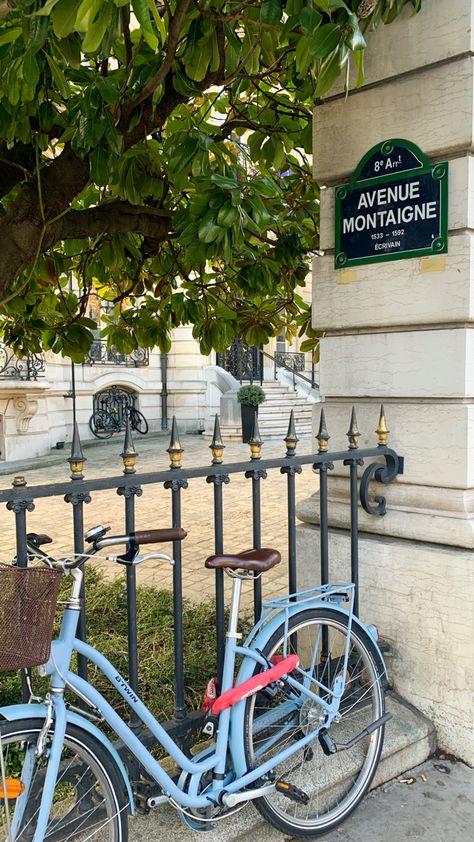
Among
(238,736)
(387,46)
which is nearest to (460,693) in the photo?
(238,736)

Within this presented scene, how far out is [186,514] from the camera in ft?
31.2

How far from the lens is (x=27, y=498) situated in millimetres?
2021

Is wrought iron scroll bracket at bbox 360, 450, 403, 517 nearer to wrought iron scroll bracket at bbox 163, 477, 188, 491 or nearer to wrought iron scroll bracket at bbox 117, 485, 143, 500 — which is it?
wrought iron scroll bracket at bbox 163, 477, 188, 491

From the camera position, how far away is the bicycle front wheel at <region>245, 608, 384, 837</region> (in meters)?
2.52

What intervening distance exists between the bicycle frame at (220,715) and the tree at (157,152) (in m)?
1.43

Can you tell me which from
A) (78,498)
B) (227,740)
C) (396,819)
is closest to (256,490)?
(78,498)

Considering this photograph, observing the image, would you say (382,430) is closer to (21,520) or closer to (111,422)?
(21,520)

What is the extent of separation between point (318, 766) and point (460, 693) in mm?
741

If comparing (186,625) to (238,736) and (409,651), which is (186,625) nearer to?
(409,651)

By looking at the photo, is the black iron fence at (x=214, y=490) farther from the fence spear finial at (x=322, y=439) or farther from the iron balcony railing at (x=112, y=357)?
the iron balcony railing at (x=112, y=357)

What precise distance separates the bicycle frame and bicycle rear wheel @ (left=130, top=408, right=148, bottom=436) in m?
17.8

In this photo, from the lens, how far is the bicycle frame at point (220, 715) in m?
1.89

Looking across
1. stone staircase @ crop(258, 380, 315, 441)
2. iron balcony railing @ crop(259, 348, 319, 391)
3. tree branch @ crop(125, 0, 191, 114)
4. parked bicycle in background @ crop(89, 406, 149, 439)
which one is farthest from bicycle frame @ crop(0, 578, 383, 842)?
iron balcony railing @ crop(259, 348, 319, 391)

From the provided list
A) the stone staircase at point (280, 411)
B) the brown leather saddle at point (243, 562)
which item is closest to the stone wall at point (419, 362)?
the brown leather saddle at point (243, 562)
